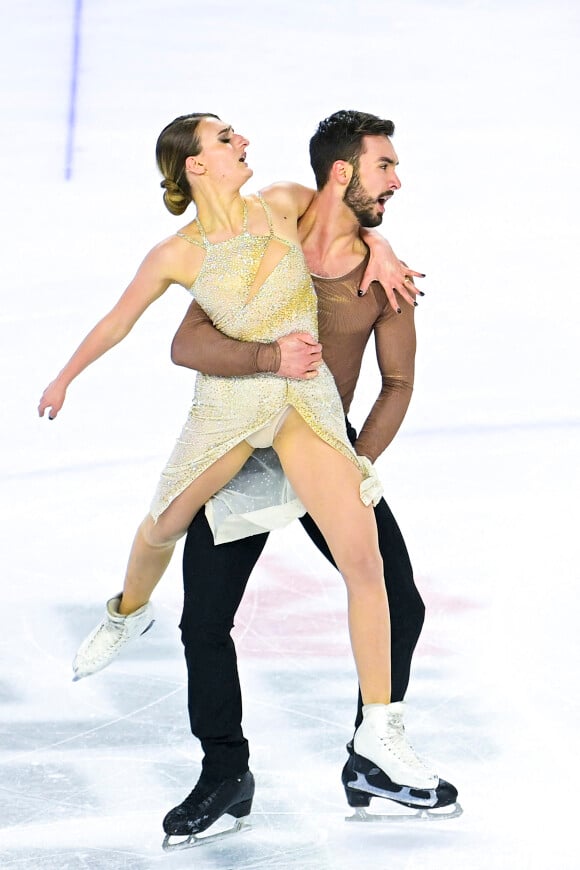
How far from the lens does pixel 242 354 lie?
3.25m

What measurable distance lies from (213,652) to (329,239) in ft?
3.43

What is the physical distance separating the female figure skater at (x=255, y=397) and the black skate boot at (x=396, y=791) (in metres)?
0.04

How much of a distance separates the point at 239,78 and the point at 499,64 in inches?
55.9

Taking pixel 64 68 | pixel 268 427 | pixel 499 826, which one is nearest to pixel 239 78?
pixel 64 68

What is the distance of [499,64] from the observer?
7500 millimetres

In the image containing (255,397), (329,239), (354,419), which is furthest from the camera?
(354,419)

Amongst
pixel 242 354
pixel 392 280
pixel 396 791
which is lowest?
pixel 396 791

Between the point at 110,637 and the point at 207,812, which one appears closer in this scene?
the point at 207,812

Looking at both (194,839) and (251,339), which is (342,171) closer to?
(251,339)

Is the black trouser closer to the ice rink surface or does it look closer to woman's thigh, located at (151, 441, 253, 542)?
woman's thigh, located at (151, 441, 253, 542)

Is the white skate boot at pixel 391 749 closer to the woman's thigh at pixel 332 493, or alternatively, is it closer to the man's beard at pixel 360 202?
the woman's thigh at pixel 332 493

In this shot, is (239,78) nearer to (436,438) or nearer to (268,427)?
(436,438)

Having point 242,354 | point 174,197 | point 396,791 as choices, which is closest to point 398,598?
point 396,791

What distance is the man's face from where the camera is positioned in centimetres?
342
